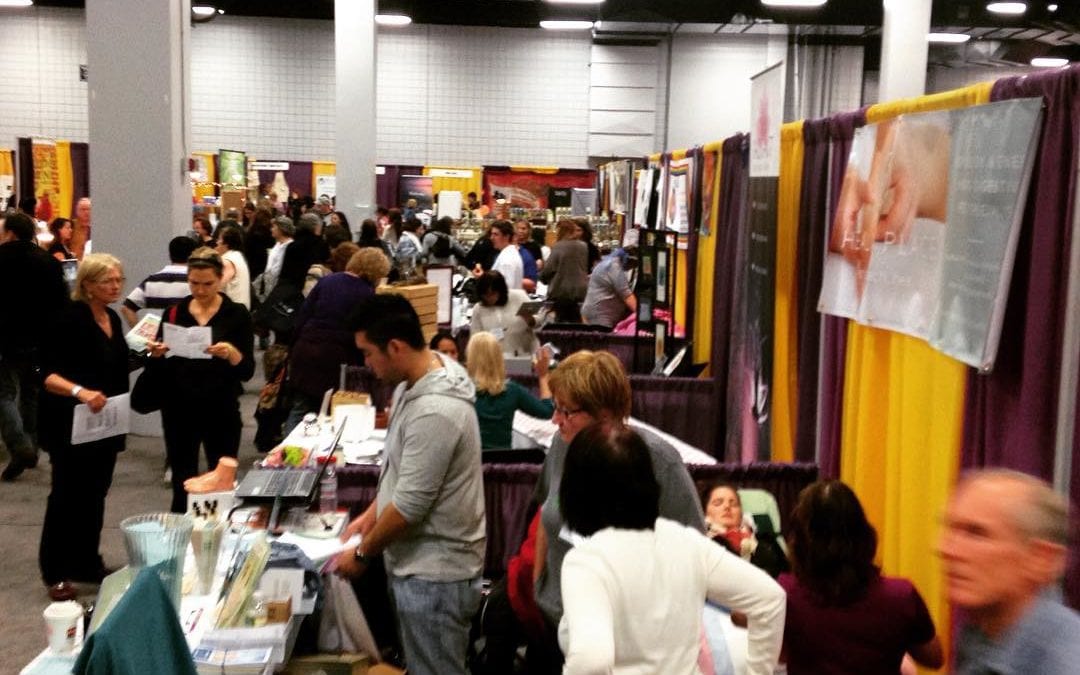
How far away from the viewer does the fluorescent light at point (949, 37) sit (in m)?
15.6

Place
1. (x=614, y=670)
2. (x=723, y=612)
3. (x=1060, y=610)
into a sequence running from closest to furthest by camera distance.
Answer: (x=1060, y=610), (x=614, y=670), (x=723, y=612)

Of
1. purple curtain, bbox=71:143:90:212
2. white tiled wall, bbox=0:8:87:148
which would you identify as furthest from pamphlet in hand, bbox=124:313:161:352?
white tiled wall, bbox=0:8:87:148

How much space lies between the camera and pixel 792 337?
5090 mm

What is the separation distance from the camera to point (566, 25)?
1981 cm

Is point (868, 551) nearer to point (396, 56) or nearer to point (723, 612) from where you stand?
point (723, 612)

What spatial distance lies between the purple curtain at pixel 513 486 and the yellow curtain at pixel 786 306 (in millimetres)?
406

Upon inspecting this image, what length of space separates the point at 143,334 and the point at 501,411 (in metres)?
1.62

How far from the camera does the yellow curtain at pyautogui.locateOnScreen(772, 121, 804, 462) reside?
16.6ft

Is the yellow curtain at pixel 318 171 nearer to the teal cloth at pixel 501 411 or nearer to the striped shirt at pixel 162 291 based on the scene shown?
the striped shirt at pixel 162 291

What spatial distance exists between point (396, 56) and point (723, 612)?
1861 centimetres

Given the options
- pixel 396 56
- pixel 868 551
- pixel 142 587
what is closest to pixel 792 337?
pixel 868 551

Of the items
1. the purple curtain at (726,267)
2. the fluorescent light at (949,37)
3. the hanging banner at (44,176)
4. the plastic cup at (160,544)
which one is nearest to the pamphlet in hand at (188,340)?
the plastic cup at (160,544)

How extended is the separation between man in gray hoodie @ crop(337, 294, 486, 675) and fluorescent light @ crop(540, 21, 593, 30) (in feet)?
55.7

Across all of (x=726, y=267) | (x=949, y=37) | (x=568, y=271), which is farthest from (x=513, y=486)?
(x=949, y=37)
